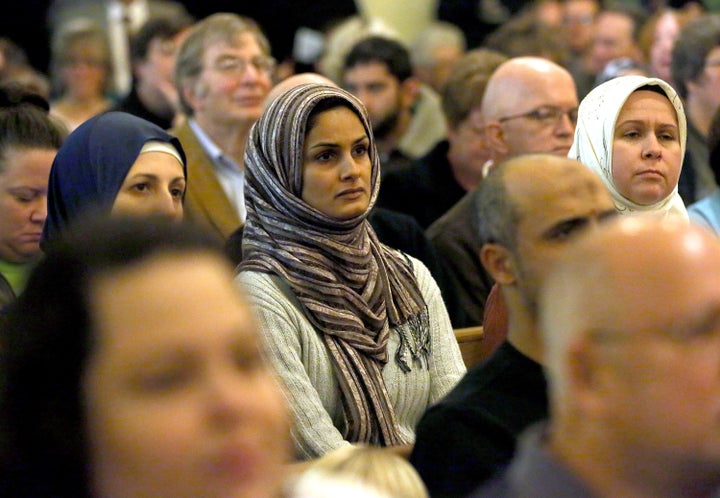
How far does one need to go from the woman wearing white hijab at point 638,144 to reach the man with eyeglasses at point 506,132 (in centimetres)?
64

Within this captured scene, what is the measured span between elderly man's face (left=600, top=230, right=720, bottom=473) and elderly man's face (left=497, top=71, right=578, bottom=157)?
3.13 metres

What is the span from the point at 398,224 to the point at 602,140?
78cm

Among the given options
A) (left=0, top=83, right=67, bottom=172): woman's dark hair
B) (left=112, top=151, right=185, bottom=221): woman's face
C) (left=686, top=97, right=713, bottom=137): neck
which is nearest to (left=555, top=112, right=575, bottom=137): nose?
(left=686, top=97, right=713, bottom=137): neck

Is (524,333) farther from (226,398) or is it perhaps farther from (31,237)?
(31,237)

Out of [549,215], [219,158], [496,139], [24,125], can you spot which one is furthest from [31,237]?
[496,139]

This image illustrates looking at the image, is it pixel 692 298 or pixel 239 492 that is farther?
pixel 692 298

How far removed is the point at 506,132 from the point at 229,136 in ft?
3.48

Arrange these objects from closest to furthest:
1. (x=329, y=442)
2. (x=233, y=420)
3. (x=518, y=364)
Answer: (x=233, y=420), (x=518, y=364), (x=329, y=442)

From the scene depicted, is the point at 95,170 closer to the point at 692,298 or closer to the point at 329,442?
the point at 329,442

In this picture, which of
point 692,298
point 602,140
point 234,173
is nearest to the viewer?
point 692,298

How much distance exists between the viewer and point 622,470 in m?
1.47

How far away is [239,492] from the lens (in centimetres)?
124

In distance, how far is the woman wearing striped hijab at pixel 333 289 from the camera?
9.97 ft

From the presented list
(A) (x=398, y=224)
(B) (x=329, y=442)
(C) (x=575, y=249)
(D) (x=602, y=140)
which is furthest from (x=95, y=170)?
(C) (x=575, y=249)
